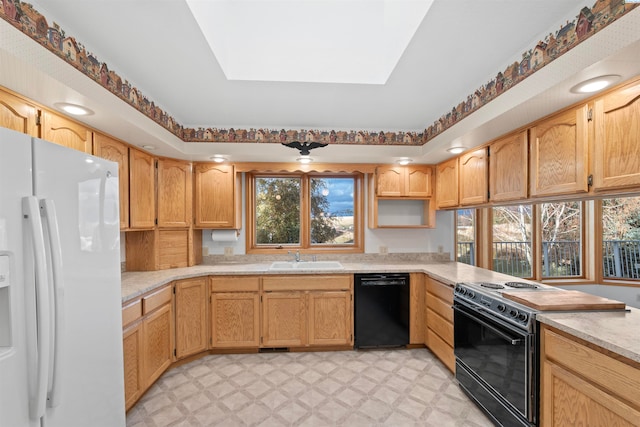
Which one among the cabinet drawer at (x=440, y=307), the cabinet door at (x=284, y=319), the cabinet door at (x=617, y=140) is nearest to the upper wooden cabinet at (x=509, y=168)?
the cabinet door at (x=617, y=140)

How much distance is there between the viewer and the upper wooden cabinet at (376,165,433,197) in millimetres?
3525

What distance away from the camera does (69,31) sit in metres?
1.62

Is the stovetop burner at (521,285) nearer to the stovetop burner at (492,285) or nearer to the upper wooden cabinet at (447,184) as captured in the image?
the stovetop burner at (492,285)

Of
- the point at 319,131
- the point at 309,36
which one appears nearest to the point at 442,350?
the point at 319,131

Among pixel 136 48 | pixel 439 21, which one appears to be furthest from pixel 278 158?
pixel 439 21

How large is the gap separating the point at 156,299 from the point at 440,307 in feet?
8.22

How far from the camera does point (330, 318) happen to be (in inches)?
122

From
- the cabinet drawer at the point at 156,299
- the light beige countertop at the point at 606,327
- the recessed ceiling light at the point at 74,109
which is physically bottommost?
the cabinet drawer at the point at 156,299

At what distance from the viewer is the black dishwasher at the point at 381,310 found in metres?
3.11

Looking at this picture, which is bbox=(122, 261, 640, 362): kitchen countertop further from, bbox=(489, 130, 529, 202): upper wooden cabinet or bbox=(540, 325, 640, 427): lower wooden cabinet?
bbox=(489, 130, 529, 202): upper wooden cabinet

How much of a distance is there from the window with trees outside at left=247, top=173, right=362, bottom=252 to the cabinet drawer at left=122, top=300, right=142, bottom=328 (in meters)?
1.62

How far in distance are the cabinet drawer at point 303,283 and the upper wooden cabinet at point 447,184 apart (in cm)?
146

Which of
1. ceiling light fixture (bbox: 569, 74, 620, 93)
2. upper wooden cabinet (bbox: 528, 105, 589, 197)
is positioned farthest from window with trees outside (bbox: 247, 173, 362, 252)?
ceiling light fixture (bbox: 569, 74, 620, 93)

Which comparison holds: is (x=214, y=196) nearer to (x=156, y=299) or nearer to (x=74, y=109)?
(x=156, y=299)
